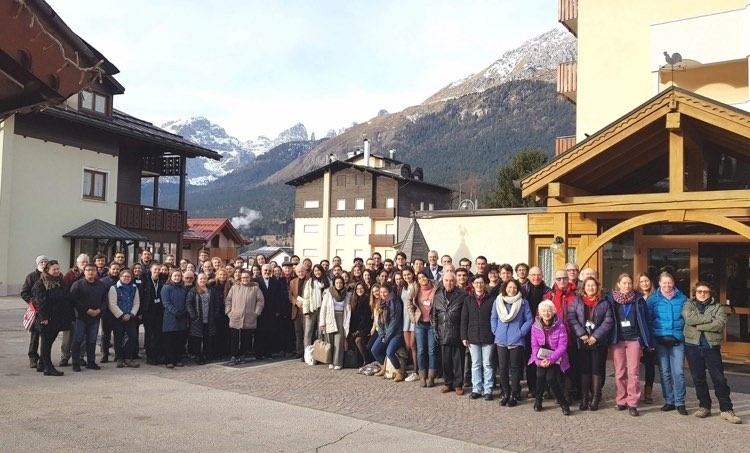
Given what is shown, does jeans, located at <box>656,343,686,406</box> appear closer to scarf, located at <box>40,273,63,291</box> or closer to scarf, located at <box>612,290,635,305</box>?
scarf, located at <box>612,290,635,305</box>

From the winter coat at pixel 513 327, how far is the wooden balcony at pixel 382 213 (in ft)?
165

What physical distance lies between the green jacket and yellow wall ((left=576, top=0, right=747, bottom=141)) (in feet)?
35.8

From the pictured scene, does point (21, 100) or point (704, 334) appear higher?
point (21, 100)

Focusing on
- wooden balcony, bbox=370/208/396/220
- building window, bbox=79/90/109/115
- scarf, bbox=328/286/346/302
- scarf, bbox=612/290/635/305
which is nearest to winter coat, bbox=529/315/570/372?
scarf, bbox=612/290/635/305

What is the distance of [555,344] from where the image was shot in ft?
25.3

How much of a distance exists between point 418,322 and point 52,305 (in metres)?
5.61

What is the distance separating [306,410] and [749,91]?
14.0m

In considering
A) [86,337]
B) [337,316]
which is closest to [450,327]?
[337,316]

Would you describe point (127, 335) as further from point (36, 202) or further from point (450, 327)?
point (36, 202)

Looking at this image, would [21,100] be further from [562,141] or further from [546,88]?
[546,88]

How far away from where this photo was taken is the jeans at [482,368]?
8258mm

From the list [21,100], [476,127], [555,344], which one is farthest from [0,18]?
[476,127]

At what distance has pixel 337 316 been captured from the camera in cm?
1050

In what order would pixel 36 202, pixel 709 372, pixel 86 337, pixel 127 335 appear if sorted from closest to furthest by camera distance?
pixel 709 372 → pixel 86 337 → pixel 127 335 → pixel 36 202
